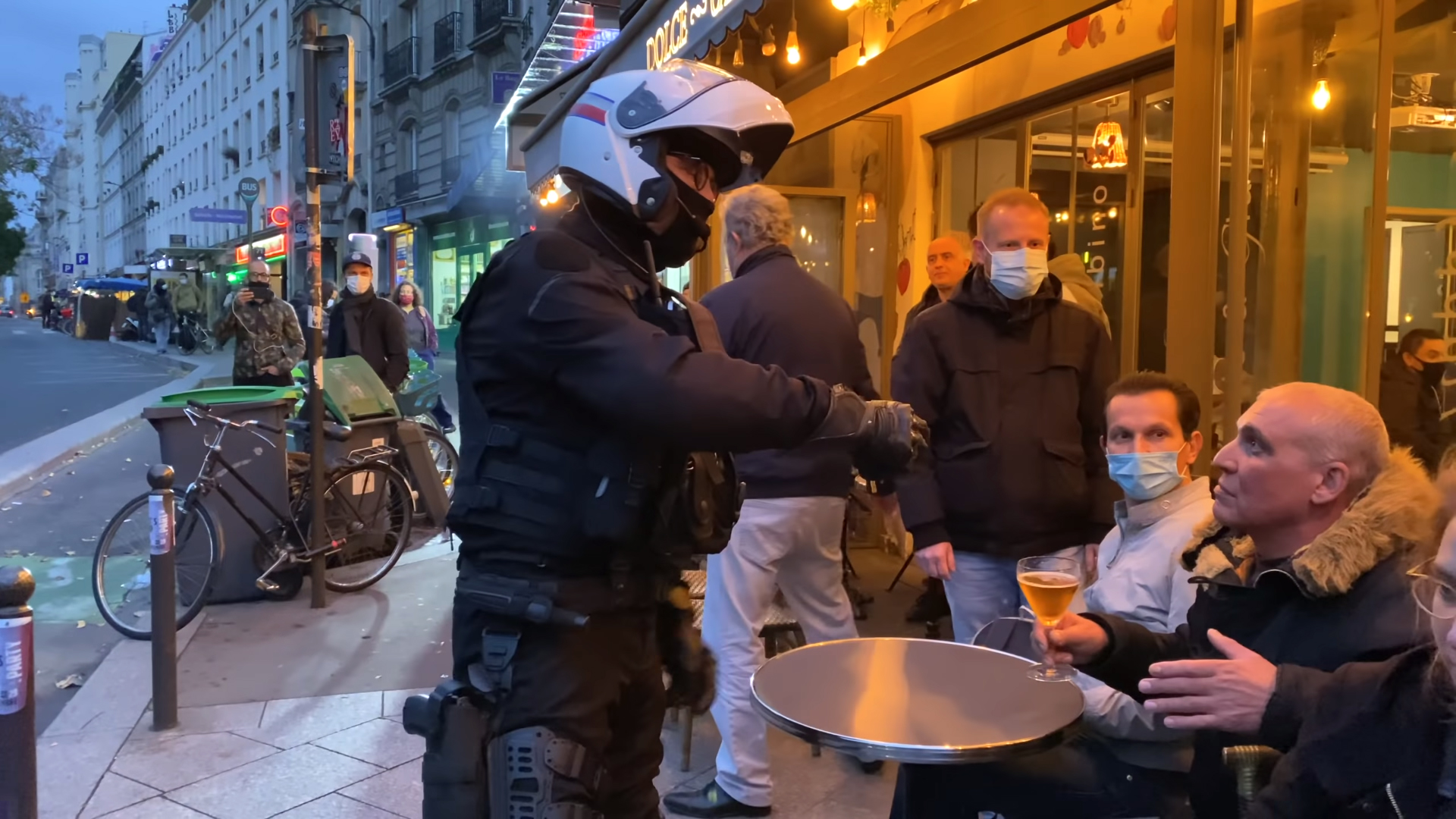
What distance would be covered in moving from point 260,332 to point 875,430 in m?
8.00

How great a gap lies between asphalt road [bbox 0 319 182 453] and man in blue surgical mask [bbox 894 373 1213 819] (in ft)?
38.5

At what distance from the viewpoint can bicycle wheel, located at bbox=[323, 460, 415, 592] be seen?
640cm

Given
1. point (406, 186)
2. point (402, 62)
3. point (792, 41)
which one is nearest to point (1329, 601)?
point (792, 41)

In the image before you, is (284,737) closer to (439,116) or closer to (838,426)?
(838,426)

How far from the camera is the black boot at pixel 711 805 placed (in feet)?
11.4

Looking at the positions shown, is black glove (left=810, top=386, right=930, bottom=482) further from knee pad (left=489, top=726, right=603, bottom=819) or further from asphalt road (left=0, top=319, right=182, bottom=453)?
asphalt road (left=0, top=319, right=182, bottom=453)

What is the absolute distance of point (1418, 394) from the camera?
4.16 meters

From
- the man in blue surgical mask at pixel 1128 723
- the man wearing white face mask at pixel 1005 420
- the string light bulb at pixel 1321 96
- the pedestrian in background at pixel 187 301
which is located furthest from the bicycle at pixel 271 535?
the pedestrian in background at pixel 187 301

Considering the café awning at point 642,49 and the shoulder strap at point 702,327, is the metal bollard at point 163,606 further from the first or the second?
the shoulder strap at point 702,327

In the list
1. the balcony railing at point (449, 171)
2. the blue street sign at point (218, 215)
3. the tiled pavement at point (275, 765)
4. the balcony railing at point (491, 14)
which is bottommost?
the tiled pavement at point (275, 765)

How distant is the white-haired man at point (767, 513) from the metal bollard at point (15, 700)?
1.82 metres

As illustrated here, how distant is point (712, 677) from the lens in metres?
2.54

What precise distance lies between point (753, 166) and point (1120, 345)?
13.5 feet

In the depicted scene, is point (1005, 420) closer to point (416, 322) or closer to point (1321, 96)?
point (1321, 96)
